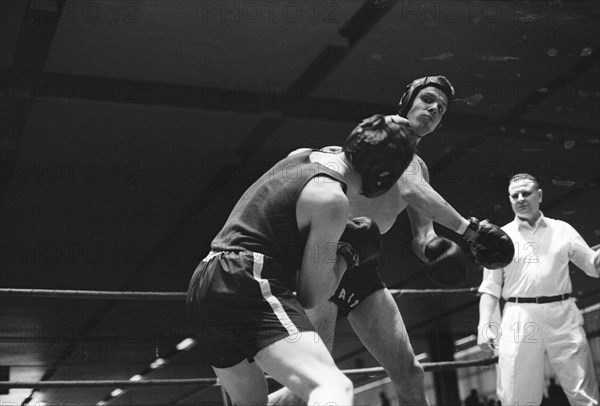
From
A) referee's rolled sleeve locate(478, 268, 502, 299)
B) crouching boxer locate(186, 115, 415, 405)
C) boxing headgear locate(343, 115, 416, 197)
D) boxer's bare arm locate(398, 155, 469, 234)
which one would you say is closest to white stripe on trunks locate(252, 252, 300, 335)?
crouching boxer locate(186, 115, 415, 405)

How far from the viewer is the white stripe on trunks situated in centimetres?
142

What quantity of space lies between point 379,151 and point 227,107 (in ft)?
11.8

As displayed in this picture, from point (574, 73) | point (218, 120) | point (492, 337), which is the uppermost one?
point (218, 120)

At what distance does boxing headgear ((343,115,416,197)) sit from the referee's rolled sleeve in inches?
69.2

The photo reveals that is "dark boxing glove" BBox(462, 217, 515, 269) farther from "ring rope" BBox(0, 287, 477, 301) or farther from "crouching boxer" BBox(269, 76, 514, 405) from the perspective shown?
"ring rope" BBox(0, 287, 477, 301)

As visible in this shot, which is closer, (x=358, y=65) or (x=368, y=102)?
(x=358, y=65)

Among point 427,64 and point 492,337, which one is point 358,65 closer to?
point 427,64

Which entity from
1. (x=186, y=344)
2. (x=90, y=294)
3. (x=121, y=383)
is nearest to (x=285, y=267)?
(x=121, y=383)

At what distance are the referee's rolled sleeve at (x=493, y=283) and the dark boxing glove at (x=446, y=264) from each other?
42.0 inches

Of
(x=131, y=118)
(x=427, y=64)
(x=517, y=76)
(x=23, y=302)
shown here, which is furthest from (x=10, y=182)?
(x=517, y=76)

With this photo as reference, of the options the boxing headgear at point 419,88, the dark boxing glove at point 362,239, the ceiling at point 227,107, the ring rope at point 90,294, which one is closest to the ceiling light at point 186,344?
the ceiling at point 227,107

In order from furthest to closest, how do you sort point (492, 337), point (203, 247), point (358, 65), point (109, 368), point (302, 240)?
1. point (109, 368)
2. point (203, 247)
3. point (358, 65)
4. point (492, 337)
5. point (302, 240)

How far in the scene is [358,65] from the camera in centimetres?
466

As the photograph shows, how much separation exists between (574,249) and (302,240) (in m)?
2.01
